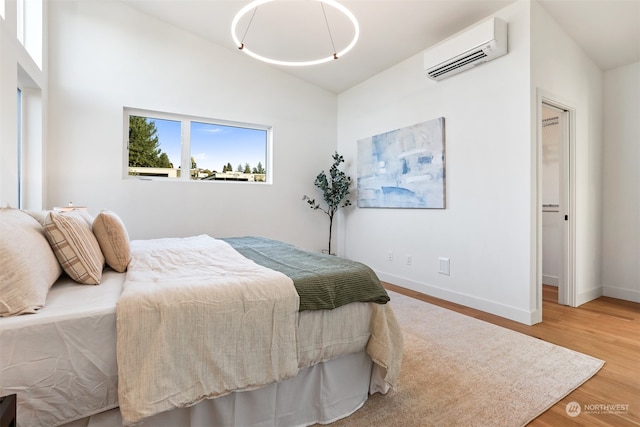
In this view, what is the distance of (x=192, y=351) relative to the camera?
1163mm

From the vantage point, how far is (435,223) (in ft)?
11.3

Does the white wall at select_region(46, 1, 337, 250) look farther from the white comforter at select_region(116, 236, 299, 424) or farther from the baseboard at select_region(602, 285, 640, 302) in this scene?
the baseboard at select_region(602, 285, 640, 302)

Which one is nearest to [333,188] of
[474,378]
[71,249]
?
[474,378]

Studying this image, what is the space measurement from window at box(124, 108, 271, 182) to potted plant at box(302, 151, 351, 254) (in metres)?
0.81

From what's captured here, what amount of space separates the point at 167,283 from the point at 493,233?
Result: 2.78 m

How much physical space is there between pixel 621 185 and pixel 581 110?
97 centimetres

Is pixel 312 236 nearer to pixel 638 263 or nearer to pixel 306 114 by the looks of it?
pixel 306 114

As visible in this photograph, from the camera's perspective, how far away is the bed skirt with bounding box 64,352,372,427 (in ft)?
4.05

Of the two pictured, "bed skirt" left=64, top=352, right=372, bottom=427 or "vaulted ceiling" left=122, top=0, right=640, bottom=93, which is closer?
"bed skirt" left=64, top=352, right=372, bottom=427

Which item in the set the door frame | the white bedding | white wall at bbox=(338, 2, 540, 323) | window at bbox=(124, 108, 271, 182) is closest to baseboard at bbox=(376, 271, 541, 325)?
white wall at bbox=(338, 2, 540, 323)

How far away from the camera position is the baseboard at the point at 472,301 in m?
2.66

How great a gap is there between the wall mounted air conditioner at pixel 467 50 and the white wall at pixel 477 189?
0.09 meters

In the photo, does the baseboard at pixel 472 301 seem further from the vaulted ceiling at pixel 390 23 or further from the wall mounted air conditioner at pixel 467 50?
the vaulted ceiling at pixel 390 23

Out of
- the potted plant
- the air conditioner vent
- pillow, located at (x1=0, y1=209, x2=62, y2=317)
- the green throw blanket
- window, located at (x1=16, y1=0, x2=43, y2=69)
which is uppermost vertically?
window, located at (x1=16, y1=0, x2=43, y2=69)
